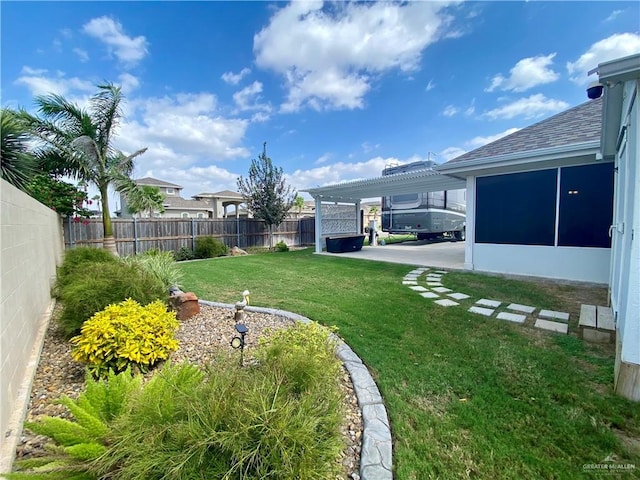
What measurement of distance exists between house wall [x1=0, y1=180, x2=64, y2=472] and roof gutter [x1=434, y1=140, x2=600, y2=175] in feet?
25.7

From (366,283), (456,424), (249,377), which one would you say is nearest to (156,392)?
(249,377)

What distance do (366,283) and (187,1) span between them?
25.0 ft

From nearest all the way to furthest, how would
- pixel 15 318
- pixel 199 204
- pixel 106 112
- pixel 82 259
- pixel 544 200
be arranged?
pixel 15 318
pixel 82 259
pixel 544 200
pixel 106 112
pixel 199 204

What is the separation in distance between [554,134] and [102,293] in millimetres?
8993

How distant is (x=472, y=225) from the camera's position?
293 inches

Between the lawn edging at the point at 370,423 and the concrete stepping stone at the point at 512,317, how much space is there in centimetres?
254

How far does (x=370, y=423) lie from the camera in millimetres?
2018

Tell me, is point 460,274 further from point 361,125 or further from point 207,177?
point 207,177

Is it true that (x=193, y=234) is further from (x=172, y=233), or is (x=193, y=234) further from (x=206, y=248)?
(x=206, y=248)

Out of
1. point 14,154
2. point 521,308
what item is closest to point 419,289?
point 521,308

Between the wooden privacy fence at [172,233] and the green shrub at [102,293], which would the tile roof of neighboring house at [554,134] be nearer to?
the green shrub at [102,293]

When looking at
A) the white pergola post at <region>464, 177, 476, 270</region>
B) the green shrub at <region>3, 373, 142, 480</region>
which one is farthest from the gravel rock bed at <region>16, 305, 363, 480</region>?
the white pergola post at <region>464, 177, 476, 270</region>

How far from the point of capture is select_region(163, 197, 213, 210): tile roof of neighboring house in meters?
24.5

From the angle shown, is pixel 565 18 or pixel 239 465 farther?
pixel 565 18
